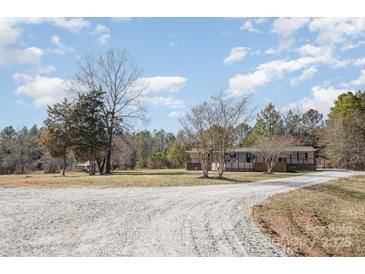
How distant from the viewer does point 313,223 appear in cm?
922

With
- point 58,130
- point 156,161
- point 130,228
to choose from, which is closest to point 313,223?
point 130,228

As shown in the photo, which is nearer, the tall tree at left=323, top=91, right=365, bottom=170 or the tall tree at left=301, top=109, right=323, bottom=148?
the tall tree at left=323, top=91, right=365, bottom=170

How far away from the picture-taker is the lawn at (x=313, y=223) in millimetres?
6934

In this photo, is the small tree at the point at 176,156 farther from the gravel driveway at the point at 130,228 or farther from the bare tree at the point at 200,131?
the gravel driveway at the point at 130,228

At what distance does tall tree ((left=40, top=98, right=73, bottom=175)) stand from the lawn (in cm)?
1912

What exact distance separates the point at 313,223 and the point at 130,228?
4.50m

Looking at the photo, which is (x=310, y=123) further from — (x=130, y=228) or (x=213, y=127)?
(x=130, y=228)

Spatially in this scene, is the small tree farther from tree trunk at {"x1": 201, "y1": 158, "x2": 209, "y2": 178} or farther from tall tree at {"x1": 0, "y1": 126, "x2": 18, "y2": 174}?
tree trunk at {"x1": 201, "y1": 158, "x2": 209, "y2": 178}

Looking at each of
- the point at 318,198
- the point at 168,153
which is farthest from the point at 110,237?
the point at 168,153

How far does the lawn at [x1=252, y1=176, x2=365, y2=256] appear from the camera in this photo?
6.93 m

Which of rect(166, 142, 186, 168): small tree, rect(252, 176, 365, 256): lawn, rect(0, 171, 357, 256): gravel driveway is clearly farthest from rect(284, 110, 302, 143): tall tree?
rect(0, 171, 357, 256): gravel driveway

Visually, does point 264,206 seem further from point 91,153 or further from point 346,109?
point 346,109

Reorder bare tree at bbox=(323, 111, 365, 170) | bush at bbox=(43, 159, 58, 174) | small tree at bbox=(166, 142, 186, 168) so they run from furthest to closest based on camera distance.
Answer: small tree at bbox=(166, 142, 186, 168)
bare tree at bbox=(323, 111, 365, 170)
bush at bbox=(43, 159, 58, 174)

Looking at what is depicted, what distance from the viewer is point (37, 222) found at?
8.07 metres
